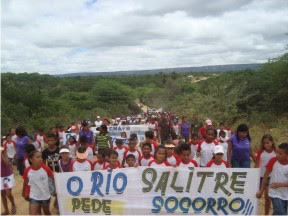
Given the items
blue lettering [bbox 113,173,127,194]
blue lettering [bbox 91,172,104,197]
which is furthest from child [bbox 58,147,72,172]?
blue lettering [bbox 113,173,127,194]

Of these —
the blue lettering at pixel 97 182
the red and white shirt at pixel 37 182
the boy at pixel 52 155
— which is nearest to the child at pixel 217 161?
the blue lettering at pixel 97 182

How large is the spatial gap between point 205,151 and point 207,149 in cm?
6

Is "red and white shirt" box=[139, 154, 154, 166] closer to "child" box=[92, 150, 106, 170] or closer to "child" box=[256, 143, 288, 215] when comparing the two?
"child" box=[92, 150, 106, 170]

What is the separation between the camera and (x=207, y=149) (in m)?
7.68

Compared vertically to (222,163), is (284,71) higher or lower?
higher

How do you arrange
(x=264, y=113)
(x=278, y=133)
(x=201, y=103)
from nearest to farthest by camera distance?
(x=278, y=133)
(x=264, y=113)
(x=201, y=103)

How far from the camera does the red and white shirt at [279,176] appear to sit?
548 cm

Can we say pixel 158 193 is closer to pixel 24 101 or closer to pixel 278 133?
pixel 278 133

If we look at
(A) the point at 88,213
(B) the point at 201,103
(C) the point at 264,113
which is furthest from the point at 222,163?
(B) the point at 201,103

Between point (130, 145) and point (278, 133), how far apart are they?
11948 millimetres

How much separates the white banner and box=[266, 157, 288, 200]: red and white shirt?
0.39m

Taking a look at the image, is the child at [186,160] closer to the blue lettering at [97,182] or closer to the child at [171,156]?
the child at [171,156]

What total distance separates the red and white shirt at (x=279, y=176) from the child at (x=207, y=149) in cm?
210

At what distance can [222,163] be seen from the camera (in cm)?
620
